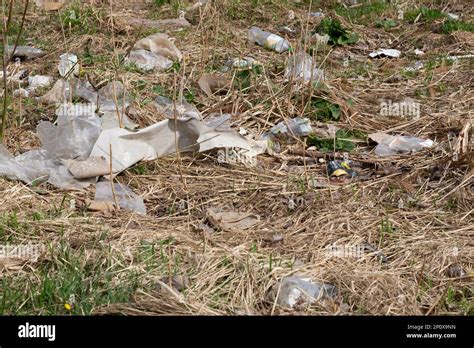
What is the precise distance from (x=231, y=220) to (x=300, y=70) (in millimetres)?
1802

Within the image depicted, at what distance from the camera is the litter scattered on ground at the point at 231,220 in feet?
12.7

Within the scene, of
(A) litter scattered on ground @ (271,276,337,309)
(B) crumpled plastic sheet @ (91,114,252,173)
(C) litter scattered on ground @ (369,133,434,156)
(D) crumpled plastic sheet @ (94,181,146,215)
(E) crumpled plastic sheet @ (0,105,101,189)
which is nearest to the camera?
(A) litter scattered on ground @ (271,276,337,309)

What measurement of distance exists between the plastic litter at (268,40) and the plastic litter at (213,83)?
1068 millimetres

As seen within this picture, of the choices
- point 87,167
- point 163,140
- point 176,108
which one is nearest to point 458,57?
point 176,108

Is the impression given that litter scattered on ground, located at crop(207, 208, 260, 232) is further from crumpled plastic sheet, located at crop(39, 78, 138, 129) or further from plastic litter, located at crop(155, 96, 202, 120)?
crumpled plastic sheet, located at crop(39, 78, 138, 129)

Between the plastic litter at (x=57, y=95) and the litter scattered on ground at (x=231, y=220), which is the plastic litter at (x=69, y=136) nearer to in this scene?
the plastic litter at (x=57, y=95)

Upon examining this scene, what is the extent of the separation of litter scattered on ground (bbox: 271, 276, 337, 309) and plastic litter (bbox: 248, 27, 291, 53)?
Answer: 3.28m

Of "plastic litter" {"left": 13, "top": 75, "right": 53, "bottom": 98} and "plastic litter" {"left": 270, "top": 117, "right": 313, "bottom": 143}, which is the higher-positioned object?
"plastic litter" {"left": 270, "top": 117, "right": 313, "bottom": 143}

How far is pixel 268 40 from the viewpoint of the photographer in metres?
6.44

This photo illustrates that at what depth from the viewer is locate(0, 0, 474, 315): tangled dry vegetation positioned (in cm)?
327

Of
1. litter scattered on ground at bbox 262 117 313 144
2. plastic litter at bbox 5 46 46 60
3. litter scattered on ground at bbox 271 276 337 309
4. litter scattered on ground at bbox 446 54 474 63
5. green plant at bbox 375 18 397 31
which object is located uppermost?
litter scattered on ground at bbox 271 276 337 309

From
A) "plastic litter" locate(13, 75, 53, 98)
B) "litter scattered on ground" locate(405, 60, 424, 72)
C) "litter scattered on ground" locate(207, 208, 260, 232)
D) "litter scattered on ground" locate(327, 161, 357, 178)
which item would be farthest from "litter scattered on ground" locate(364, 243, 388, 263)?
"plastic litter" locate(13, 75, 53, 98)

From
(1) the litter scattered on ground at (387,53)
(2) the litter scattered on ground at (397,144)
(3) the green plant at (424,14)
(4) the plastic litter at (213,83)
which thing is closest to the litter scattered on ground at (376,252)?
(2) the litter scattered on ground at (397,144)
